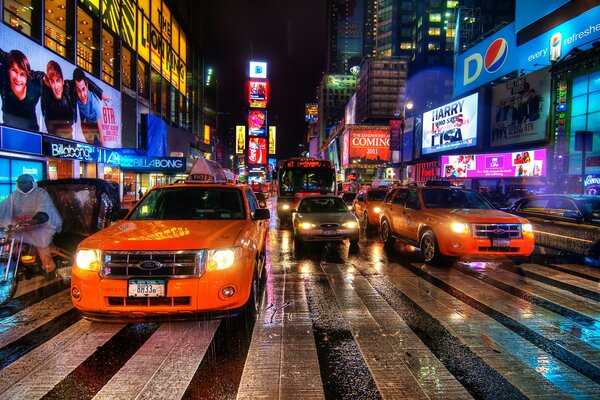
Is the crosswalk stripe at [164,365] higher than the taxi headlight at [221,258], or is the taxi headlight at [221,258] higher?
the taxi headlight at [221,258]

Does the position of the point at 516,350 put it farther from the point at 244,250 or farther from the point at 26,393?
the point at 26,393

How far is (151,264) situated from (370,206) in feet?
41.4

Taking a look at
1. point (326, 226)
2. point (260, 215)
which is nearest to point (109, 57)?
point (326, 226)

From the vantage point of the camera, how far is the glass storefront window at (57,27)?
15.1m

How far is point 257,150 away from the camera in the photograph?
73375mm

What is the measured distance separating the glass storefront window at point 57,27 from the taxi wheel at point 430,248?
1544 cm

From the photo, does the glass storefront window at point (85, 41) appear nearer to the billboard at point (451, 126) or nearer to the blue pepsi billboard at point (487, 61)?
the billboard at point (451, 126)

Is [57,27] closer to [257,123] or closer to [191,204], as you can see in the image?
[191,204]

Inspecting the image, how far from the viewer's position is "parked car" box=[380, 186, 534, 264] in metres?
7.64

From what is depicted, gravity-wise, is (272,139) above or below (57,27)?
above

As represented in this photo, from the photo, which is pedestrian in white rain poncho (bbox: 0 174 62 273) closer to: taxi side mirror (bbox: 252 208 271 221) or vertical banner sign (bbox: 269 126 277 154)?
taxi side mirror (bbox: 252 208 271 221)

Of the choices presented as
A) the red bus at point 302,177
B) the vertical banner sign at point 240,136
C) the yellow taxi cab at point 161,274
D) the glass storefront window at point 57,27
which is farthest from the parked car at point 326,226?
the vertical banner sign at point 240,136

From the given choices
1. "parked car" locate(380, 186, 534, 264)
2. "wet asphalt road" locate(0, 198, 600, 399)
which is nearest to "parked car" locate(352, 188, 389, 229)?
"parked car" locate(380, 186, 534, 264)

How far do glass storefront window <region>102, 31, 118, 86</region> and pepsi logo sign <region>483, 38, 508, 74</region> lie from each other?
1222 inches
